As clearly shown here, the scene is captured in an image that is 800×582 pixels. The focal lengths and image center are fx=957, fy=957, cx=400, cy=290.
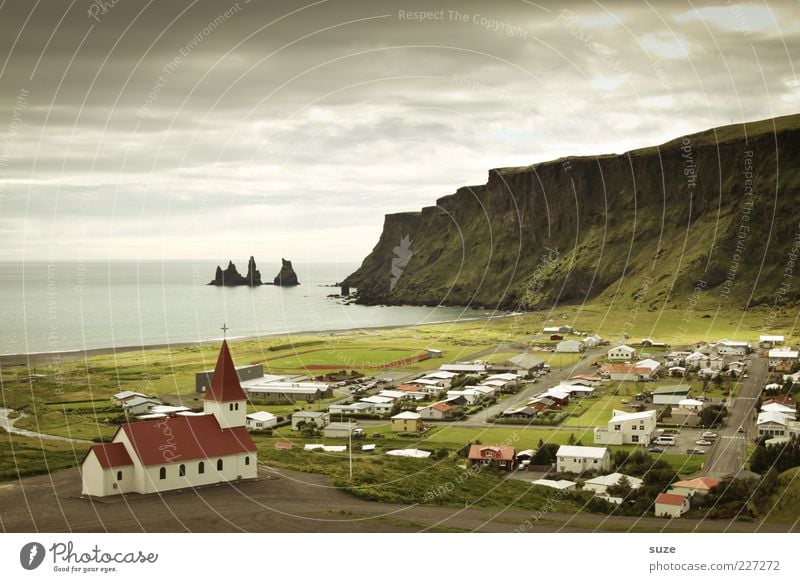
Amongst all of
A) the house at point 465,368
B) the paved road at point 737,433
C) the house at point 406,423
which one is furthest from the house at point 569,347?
the house at point 406,423

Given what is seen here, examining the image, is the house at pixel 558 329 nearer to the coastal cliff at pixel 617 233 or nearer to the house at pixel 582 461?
the coastal cliff at pixel 617 233

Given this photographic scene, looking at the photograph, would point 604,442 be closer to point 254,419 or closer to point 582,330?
point 254,419

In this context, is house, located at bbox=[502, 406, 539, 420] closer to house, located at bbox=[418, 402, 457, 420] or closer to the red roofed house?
house, located at bbox=[418, 402, 457, 420]

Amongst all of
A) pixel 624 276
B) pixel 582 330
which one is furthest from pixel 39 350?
pixel 624 276

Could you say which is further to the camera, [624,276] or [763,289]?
[624,276]
